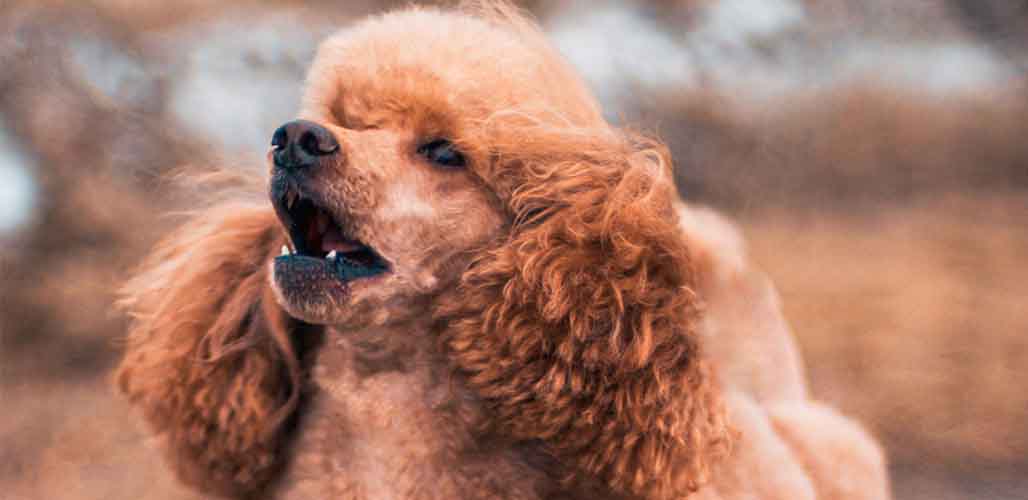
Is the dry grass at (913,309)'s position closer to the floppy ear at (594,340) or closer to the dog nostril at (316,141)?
the floppy ear at (594,340)

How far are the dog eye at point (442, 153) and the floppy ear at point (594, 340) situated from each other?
0.22 ft

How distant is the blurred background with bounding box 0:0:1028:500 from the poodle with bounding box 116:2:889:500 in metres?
0.96

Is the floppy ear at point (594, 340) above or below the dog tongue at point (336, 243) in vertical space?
above

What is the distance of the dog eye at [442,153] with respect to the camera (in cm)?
85

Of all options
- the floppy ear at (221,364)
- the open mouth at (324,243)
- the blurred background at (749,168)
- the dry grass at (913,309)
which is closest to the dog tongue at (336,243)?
the open mouth at (324,243)

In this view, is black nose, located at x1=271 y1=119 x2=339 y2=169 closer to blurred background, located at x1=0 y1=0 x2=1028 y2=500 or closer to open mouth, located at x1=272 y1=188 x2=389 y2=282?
open mouth, located at x1=272 y1=188 x2=389 y2=282

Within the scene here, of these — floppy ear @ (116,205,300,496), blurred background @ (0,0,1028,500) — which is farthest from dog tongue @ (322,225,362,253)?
blurred background @ (0,0,1028,500)

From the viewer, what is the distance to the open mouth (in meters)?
0.81

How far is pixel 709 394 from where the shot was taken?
33.8 inches

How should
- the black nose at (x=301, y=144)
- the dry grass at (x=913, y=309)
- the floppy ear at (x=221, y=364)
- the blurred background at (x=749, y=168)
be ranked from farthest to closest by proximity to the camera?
the dry grass at (x=913, y=309), the blurred background at (x=749, y=168), the floppy ear at (x=221, y=364), the black nose at (x=301, y=144)

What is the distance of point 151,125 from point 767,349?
1426mm

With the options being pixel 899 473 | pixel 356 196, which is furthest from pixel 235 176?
pixel 899 473

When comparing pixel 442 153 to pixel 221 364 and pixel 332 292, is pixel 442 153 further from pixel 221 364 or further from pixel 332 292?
pixel 221 364

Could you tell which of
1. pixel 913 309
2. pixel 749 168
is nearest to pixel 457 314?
pixel 749 168
